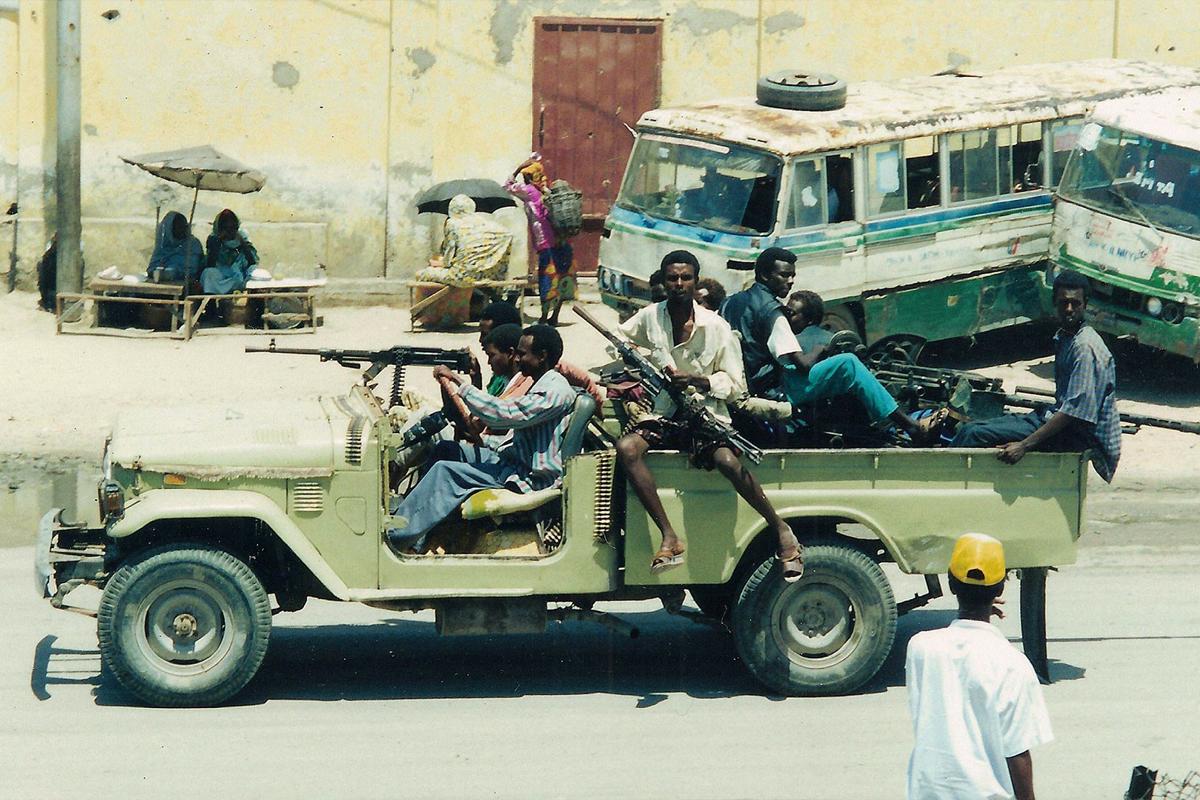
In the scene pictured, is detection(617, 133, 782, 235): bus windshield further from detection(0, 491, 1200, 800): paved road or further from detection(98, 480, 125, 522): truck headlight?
detection(98, 480, 125, 522): truck headlight

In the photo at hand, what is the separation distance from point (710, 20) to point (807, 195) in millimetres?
4582

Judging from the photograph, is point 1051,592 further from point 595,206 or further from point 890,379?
point 595,206

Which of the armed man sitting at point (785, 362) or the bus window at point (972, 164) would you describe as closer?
the armed man sitting at point (785, 362)

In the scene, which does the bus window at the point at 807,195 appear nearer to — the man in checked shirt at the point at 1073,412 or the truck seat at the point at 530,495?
the man in checked shirt at the point at 1073,412

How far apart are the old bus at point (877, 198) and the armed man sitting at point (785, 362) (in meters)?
5.21

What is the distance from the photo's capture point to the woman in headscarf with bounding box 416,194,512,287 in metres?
16.7

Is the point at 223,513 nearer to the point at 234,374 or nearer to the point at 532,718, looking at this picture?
the point at 532,718

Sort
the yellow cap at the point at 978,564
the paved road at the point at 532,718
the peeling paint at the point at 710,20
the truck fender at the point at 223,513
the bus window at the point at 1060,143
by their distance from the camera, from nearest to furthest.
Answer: the yellow cap at the point at 978,564 → the paved road at the point at 532,718 → the truck fender at the point at 223,513 → the bus window at the point at 1060,143 → the peeling paint at the point at 710,20

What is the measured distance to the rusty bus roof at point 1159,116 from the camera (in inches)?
578

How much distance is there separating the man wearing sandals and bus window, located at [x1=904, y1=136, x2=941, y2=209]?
6891 mm

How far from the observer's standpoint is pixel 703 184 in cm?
1471

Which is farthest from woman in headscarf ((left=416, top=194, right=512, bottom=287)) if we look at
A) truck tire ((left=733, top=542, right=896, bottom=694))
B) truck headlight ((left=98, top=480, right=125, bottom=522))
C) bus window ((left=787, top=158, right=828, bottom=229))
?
truck headlight ((left=98, top=480, right=125, bottom=522))

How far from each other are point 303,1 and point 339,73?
762mm

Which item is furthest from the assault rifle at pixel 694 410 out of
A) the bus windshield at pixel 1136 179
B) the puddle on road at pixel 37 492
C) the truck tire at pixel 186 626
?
the bus windshield at pixel 1136 179
